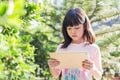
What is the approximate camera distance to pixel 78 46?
2.91 metres


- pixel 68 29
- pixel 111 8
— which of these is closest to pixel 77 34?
pixel 68 29

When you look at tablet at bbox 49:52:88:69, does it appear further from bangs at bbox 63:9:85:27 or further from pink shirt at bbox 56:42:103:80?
bangs at bbox 63:9:85:27

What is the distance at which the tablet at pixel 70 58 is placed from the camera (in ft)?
8.58

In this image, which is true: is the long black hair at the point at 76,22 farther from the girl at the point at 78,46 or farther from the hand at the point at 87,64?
the hand at the point at 87,64

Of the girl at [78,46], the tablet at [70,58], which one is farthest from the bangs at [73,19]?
the tablet at [70,58]

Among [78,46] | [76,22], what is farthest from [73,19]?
[78,46]

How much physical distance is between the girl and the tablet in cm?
5

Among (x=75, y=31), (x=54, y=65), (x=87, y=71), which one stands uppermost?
(x=75, y=31)

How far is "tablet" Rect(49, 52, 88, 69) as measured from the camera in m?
2.62

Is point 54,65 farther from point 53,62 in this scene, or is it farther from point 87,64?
point 87,64

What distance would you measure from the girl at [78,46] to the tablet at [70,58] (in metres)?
0.05

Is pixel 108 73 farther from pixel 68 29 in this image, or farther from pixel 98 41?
pixel 68 29

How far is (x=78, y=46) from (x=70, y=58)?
0.94 ft

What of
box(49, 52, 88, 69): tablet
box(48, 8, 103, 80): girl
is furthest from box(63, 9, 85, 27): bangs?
box(49, 52, 88, 69): tablet
